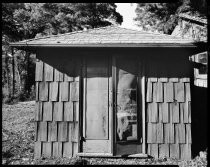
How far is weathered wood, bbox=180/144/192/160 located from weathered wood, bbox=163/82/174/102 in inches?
49.6

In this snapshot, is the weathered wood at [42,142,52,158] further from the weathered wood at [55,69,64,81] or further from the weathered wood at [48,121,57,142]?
the weathered wood at [55,69,64,81]

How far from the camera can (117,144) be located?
5906 mm

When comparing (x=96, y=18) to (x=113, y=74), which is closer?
(x=113, y=74)

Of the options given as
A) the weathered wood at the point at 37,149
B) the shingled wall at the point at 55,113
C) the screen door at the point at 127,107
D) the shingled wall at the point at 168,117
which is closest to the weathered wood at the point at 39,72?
the shingled wall at the point at 55,113

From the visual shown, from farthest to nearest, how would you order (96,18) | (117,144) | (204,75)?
(96,18)
(204,75)
(117,144)

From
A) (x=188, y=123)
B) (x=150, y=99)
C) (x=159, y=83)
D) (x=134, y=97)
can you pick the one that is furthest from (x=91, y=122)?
(x=188, y=123)

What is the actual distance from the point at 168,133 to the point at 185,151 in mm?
641

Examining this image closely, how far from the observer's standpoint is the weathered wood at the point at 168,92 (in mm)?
5992

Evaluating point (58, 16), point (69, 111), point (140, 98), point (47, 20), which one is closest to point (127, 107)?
point (140, 98)

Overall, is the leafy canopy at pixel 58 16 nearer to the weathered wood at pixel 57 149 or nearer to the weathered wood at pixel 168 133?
the weathered wood at pixel 57 149

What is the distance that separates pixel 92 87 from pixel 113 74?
0.66m

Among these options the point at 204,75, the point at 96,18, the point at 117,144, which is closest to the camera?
the point at 117,144

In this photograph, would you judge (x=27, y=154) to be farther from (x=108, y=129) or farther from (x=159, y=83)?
(x=159, y=83)

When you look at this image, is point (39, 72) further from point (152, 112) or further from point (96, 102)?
point (152, 112)
